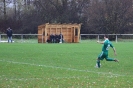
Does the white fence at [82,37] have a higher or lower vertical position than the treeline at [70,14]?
lower

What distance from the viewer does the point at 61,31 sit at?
173ft

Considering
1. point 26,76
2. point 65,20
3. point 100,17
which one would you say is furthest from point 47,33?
point 26,76

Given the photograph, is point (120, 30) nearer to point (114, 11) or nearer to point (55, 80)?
point (114, 11)

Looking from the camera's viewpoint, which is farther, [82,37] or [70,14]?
[70,14]

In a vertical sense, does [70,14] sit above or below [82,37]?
above

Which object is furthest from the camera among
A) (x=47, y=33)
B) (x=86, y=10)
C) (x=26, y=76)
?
(x=86, y=10)

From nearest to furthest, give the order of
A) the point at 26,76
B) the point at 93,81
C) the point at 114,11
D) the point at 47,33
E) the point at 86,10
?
the point at 93,81 < the point at 26,76 < the point at 47,33 < the point at 114,11 < the point at 86,10

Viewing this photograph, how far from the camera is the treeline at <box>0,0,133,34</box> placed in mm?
66375

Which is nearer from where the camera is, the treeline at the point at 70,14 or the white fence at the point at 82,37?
the white fence at the point at 82,37

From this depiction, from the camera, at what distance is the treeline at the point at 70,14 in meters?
66.4

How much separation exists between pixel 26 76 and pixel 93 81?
116 inches

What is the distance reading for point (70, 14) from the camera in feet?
246

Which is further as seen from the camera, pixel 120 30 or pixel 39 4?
pixel 39 4

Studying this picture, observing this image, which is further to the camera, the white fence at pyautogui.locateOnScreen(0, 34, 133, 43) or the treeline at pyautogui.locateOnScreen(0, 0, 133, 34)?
the treeline at pyautogui.locateOnScreen(0, 0, 133, 34)
